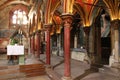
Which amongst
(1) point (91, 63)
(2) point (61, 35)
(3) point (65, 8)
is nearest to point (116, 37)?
(1) point (91, 63)

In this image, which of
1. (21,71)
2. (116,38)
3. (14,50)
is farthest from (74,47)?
(21,71)

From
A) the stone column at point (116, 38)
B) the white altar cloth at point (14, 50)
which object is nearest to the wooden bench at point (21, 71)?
the white altar cloth at point (14, 50)

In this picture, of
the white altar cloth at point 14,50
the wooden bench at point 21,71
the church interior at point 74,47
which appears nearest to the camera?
the church interior at point 74,47

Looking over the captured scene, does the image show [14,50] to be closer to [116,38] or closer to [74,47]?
[116,38]

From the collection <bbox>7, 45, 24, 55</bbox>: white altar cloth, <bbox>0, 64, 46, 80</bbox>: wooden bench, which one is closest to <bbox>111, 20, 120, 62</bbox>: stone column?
<bbox>0, 64, 46, 80</bbox>: wooden bench

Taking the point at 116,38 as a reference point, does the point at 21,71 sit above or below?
below

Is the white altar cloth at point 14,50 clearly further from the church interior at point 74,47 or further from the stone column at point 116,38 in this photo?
the stone column at point 116,38

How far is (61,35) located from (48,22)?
709 cm

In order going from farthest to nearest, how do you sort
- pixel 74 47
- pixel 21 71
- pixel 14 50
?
pixel 74 47
pixel 14 50
pixel 21 71

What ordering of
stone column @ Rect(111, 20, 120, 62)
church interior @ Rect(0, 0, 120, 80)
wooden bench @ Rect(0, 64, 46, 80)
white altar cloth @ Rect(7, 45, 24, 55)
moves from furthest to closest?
1. white altar cloth @ Rect(7, 45, 24, 55)
2. stone column @ Rect(111, 20, 120, 62)
3. wooden bench @ Rect(0, 64, 46, 80)
4. church interior @ Rect(0, 0, 120, 80)

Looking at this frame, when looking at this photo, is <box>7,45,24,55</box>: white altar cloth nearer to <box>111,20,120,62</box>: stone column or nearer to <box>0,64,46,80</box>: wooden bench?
<box>0,64,46,80</box>: wooden bench

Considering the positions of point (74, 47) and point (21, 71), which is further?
point (74, 47)

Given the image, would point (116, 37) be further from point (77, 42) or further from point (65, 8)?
point (77, 42)

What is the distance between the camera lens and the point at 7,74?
27.3 ft
